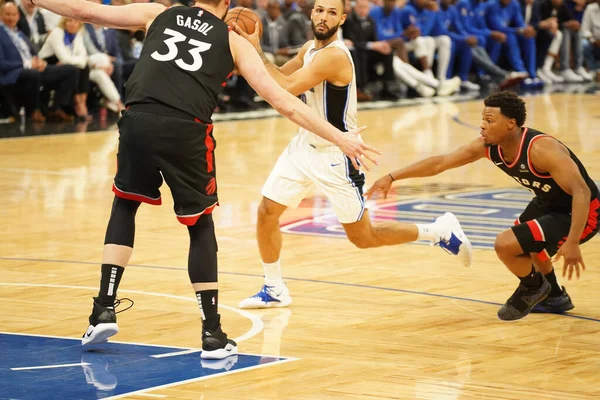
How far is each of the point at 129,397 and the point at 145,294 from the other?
7.05 ft

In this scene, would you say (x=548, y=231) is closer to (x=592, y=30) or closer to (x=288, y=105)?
(x=288, y=105)

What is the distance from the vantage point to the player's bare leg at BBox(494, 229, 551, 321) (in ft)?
21.2

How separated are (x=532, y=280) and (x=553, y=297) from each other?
261mm

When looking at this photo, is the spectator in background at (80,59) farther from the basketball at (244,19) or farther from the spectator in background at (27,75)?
the basketball at (244,19)

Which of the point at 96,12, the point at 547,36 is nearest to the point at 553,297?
the point at 96,12

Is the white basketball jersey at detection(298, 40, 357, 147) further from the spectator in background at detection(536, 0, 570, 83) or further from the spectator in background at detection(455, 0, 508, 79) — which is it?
the spectator in background at detection(536, 0, 570, 83)

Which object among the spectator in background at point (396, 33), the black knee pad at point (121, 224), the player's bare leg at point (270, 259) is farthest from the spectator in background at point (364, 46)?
the black knee pad at point (121, 224)

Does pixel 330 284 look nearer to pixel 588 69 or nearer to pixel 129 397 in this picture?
pixel 129 397

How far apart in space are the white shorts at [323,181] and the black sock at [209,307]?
48.5 inches

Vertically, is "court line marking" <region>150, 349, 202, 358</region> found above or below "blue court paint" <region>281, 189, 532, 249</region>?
above

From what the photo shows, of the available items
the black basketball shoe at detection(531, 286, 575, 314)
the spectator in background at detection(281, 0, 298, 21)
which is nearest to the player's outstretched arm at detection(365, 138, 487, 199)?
the black basketball shoe at detection(531, 286, 575, 314)

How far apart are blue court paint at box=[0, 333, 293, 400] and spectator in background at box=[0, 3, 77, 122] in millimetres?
10366

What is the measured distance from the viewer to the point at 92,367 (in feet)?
17.3

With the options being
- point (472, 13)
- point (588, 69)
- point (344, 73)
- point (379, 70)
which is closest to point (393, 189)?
point (344, 73)
